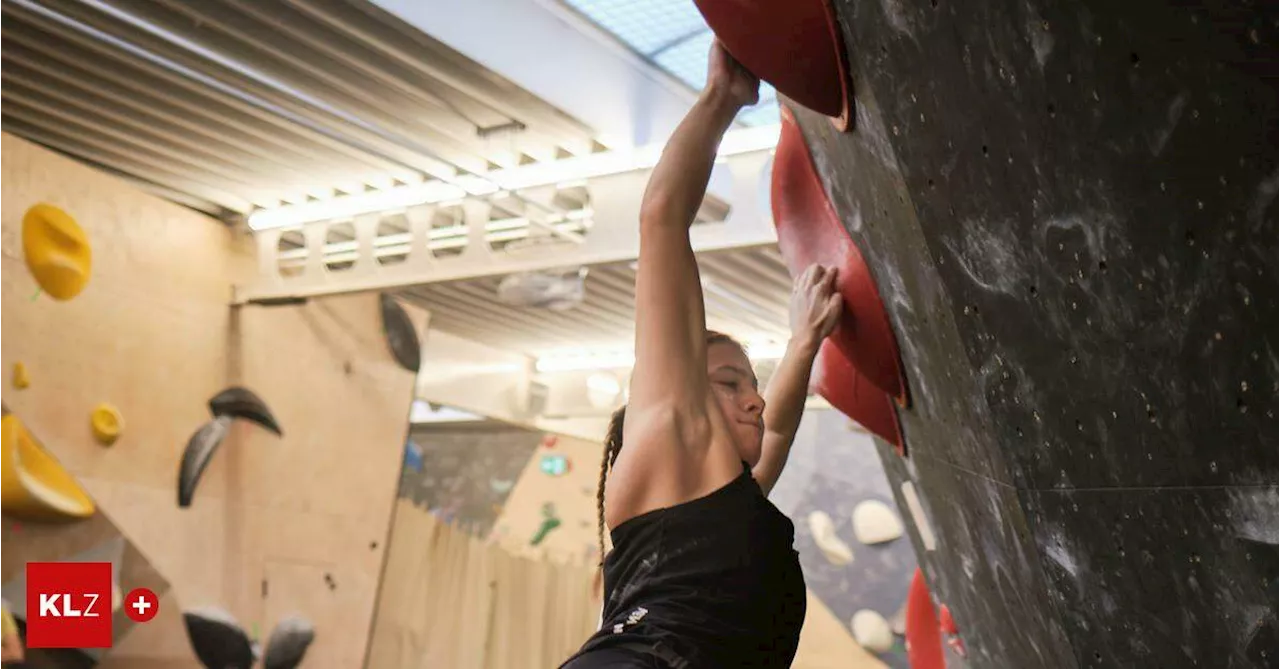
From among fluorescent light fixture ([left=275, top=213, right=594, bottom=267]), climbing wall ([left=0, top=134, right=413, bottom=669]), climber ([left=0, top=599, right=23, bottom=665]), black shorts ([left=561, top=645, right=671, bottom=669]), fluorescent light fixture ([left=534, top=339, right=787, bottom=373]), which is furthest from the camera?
fluorescent light fixture ([left=534, top=339, right=787, bottom=373])

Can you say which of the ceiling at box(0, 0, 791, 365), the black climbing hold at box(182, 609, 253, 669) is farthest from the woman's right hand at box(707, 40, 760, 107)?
the black climbing hold at box(182, 609, 253, 669)

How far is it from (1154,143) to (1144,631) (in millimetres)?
571

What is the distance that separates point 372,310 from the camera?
26.2 ft

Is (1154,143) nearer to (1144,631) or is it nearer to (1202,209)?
(1202,209)

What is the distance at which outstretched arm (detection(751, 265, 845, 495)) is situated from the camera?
2.04m

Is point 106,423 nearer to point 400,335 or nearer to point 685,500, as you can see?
point 400,335

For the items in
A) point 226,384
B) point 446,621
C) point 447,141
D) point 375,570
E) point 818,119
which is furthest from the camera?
point 446,621

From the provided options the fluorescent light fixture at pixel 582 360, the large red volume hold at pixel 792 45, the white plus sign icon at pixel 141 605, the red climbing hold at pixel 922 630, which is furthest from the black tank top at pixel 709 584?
the fluorescent light fixture at pixel 582 360

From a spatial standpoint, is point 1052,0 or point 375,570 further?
point 375,570

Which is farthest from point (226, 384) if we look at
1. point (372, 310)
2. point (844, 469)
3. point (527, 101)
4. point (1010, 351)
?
point (1010, 351)

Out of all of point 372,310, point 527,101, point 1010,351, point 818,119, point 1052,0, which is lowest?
point 1010,351

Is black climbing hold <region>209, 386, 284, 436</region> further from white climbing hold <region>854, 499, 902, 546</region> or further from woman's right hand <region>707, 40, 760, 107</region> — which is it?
woman's right hand <region>707, 40, 760, 107</region>

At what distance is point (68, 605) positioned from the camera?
5934 mm

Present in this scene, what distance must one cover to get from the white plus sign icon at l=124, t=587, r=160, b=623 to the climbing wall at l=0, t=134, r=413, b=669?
0.09m
